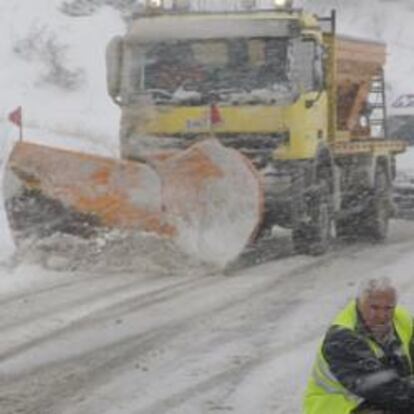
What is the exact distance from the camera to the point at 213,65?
46.9 ft

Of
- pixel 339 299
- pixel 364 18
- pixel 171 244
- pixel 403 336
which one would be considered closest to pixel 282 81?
pixel 171 244

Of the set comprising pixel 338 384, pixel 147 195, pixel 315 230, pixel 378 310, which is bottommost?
pixel 315 230

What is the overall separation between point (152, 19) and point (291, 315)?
470 centimetres

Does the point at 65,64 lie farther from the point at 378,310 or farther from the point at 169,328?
the point at 378,310

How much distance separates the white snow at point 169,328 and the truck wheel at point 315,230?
0.64 feet

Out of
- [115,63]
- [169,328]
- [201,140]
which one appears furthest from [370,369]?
[115,63]

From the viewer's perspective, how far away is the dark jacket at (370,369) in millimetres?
5246

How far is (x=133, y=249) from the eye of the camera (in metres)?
14.0

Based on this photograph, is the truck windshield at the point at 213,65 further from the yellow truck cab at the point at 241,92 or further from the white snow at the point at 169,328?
the white snow at the point at 169,328

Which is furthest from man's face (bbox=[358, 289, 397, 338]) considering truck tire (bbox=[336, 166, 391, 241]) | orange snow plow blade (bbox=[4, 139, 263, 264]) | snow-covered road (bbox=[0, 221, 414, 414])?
truck tire (bbox=[336, 166, 391, 241])

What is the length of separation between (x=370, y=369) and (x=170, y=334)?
4997 mm

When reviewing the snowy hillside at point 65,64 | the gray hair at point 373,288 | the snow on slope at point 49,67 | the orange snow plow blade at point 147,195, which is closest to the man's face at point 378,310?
the gray hair at point 373,288

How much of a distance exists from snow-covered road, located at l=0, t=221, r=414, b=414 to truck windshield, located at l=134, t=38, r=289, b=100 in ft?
6.36

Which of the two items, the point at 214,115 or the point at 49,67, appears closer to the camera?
the point at 214,115
